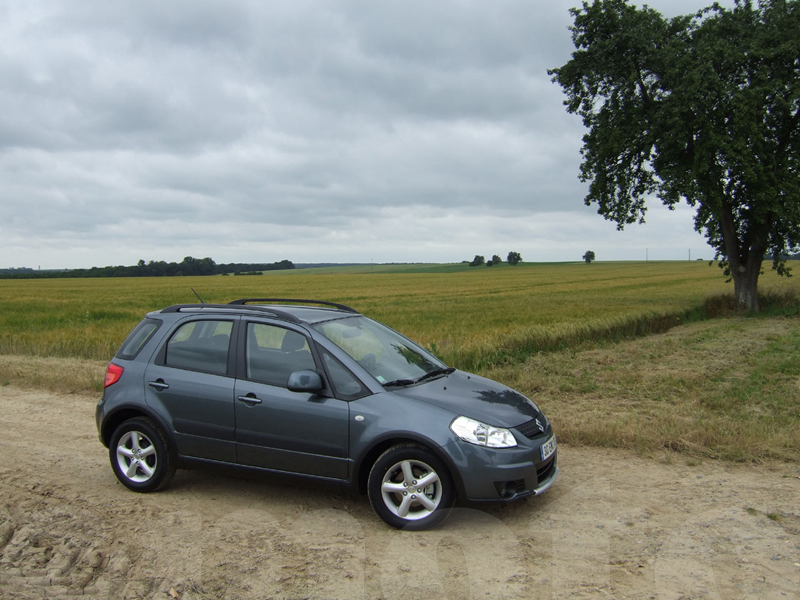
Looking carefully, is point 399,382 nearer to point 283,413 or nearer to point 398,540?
point 283,413

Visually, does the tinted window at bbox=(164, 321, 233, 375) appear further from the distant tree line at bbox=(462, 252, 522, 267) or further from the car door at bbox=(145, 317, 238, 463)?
the distant tree line at bbox=(462, 252, 522, 267)

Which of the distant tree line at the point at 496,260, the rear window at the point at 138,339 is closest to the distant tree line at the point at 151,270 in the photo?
the distant tree line at the point at 496,260

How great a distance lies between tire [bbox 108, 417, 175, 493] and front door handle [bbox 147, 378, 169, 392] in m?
0.29

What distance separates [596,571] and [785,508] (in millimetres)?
2005

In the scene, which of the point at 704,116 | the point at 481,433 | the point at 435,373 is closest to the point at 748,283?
the point at 704,116

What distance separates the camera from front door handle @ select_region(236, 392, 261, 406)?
503 cm

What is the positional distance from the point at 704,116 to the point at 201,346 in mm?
21386

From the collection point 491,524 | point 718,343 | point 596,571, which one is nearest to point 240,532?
point 491,524

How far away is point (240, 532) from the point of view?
4531mm

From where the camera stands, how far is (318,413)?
4801 mm

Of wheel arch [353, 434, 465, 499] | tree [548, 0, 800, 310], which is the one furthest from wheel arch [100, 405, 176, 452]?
tree [548, 0, 800, 310]

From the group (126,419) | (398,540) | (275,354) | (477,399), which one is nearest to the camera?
(398,540)

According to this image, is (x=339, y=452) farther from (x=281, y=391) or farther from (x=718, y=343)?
(x=718, y=343)

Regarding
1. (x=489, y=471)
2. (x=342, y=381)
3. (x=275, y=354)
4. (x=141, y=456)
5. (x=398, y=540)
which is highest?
(x=275, y=354)
